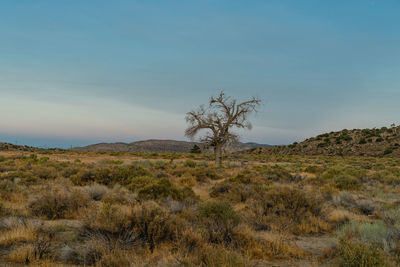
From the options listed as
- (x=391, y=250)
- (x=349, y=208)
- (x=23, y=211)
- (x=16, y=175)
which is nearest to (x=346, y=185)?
(x=349, y=208)

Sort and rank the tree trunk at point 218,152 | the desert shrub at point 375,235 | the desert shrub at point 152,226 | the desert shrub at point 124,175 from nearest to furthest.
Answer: the desert shrub at point 375,235 → the desert shrub at point 152,226 → the desert shrub at point 124,175 → the tree trunk at point 218,152

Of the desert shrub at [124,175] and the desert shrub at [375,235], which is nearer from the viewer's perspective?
the desert shrub at [375,235]

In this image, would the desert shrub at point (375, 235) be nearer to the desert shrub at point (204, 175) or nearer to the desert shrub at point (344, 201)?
the desert shrub at point (344, 201)

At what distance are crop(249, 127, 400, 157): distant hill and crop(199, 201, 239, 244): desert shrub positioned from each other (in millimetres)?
53036

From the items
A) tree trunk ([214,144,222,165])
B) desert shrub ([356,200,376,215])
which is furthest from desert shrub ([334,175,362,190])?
tree trunk ([214,144,222,165])

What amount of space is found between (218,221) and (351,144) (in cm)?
6371

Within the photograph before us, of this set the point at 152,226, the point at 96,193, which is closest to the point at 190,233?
the point at 152,226

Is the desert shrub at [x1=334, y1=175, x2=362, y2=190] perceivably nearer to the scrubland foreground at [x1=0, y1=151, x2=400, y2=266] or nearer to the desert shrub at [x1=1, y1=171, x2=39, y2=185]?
the scrubland foreground at [x1=0, y1=151, x2=400, y2=266]

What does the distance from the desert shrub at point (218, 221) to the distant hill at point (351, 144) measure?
53.0 metres

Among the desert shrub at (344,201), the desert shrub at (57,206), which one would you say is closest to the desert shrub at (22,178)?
the desert shrub at (57,206)

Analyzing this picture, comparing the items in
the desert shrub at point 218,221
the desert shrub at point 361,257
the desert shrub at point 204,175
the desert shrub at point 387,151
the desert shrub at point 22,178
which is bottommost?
the desert shrub at point 204,175

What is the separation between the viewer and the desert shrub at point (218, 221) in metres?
4.86

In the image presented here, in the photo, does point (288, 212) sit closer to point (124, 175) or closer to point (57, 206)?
point (57, 206)

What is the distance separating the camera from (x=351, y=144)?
194 ft
